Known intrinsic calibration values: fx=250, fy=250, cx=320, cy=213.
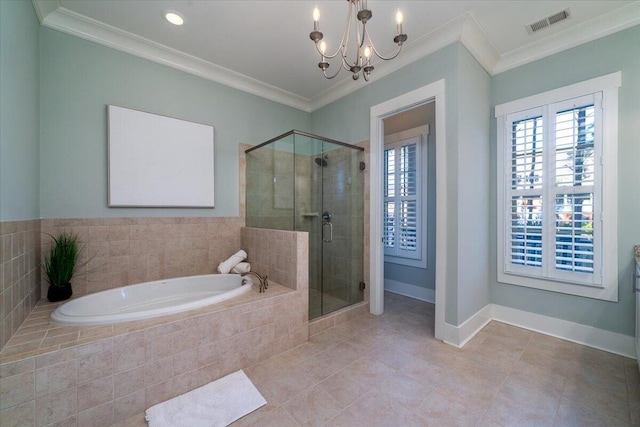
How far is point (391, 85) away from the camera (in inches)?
107

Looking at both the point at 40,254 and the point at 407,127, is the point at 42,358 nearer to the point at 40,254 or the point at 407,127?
the point at 40,254

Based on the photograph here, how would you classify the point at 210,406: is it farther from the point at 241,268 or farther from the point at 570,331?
the point at 570,331

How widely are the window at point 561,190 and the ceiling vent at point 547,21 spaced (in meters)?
0.57

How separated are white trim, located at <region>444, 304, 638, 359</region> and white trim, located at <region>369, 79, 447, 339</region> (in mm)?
167

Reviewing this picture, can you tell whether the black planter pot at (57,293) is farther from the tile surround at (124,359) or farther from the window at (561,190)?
the window at (561,190)

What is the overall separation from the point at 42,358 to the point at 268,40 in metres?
2.81

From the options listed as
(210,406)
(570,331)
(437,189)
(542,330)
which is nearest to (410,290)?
(542,330)

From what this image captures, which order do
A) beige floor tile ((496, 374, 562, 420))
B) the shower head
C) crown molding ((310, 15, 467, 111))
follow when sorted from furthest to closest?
1. the shower head
2. crown molding ((310, 15, 467, 111))
3. beige floor tile ((496, 374, 562, 420))

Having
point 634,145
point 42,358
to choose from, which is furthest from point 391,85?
point 42,358

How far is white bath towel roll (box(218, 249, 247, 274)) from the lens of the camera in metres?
2.78

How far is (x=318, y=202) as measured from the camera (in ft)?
9.41

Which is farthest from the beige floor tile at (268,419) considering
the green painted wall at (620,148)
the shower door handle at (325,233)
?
the green painted wall at (620,148)

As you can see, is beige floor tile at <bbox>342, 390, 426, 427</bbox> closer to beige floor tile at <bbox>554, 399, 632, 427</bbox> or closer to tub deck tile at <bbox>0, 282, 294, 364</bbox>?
beige floor tile at <bbox>554, 399, 632, 427</bbox>

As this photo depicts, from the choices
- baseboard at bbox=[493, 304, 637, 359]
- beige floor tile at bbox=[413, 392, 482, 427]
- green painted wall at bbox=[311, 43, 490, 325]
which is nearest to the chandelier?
green painted wall at bbox=[311, 43, 490, 325]
